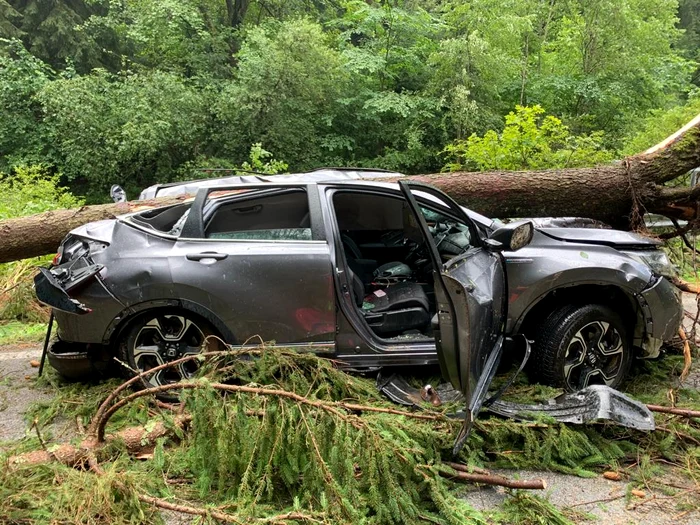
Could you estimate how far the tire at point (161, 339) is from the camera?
332cm

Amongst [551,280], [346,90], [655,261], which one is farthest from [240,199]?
[346,90]

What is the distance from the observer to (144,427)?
2.85m

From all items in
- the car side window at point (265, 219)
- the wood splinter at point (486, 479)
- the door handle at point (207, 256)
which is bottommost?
the wood splinter at point (486, 479)

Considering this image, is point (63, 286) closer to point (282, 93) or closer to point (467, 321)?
point (467, 321)

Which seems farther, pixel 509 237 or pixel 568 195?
pixel 568 195

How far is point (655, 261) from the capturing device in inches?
138

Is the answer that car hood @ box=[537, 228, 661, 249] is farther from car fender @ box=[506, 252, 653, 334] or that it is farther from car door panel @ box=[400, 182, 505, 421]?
car door panel @ box=[400, 182, 505, 421]

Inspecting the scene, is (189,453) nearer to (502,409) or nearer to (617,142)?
(502,409)

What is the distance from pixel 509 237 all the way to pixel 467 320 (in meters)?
0.76

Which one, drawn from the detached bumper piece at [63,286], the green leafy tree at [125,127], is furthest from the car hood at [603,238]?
the green leafy tree at [125,127]

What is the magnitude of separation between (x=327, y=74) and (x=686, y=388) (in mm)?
12519

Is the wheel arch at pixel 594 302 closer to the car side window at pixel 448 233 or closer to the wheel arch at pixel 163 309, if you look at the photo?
the car side window at pixel 448 233

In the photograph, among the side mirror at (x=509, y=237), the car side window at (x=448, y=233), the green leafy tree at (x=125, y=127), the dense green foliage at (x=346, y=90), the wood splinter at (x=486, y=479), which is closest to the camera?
the wood splinter at (x=486, y=479)

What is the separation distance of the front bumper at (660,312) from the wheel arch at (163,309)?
2.90 meters
